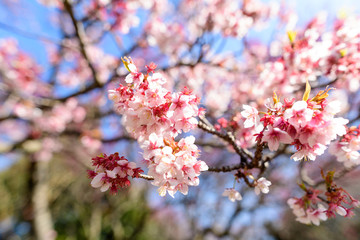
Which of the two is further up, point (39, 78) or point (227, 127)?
point (39, 78)

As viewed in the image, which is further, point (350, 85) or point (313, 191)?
point (350, 85)

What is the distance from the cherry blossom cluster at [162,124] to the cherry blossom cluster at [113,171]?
113 mm

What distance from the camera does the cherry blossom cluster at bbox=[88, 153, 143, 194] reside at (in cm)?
127

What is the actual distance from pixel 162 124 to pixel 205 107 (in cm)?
106

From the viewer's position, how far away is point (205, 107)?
2.29 m

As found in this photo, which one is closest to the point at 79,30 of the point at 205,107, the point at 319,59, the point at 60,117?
the point at 205,107

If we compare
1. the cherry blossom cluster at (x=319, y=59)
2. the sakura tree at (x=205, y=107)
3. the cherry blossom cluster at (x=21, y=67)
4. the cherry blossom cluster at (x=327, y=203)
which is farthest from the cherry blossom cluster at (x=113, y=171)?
the cherry blossom cluster at (x=21, y=67)

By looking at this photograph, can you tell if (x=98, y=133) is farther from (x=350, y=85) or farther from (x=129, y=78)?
(x=350, y=85)

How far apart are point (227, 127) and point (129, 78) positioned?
0.91m

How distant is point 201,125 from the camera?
5.22 feet

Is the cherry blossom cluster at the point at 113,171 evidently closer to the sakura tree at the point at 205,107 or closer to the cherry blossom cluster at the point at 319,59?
the sakura tree at the point at 205,107

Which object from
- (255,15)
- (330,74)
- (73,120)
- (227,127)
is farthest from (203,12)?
(73,120)

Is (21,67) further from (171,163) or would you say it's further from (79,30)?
(171,163)

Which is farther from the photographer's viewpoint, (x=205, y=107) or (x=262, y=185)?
(x=205, y=107)
